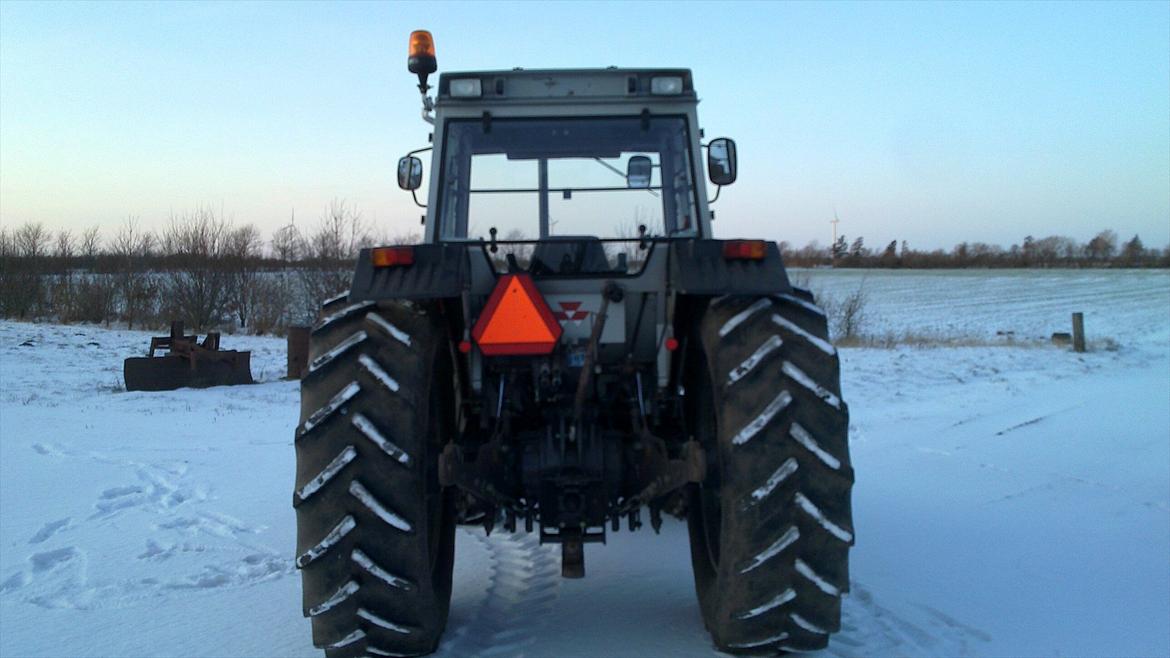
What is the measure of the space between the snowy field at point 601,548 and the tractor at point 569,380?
0.59 meters

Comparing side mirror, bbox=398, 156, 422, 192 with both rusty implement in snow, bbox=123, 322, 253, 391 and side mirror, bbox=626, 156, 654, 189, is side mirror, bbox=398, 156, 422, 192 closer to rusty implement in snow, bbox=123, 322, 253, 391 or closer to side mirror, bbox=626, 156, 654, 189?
side mirror, bbox=626, 156, 654, 189

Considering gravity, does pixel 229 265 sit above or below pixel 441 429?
above

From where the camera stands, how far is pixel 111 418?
31.1 ft

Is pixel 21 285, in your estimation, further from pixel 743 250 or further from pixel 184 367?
pixel 743 250

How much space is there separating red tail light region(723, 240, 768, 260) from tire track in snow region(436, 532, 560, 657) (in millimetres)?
1763

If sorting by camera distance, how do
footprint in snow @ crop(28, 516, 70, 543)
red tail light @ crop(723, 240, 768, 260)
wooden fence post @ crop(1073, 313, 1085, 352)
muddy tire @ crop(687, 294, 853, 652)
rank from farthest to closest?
wooden fence post @ crop(1073, 313, 1085, 352)
footprint in snow @ crop(28, 516, 70, 543)
red tail light @ crop(723, 240, 768, 260)
muddy tire @ crop(687, 294, 853, 652)

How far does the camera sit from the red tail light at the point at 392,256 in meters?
3.36

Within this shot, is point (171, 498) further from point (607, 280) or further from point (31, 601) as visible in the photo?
point (607, 280)

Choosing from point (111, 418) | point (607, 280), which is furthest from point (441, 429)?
point (111, 418)

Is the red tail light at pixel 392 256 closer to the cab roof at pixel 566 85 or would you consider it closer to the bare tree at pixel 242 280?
the cab roof at pixel 566 85

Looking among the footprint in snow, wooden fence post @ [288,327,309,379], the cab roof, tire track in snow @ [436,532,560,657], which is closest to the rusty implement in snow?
wooden fence post @ [288,327,309,379]

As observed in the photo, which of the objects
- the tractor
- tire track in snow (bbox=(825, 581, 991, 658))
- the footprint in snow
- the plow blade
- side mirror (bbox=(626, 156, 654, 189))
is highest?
side mirror (bbox=(626, 156, 654, 189))

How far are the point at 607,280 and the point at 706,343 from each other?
1.83 ft

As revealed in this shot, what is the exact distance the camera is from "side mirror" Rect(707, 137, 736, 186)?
444 cm
